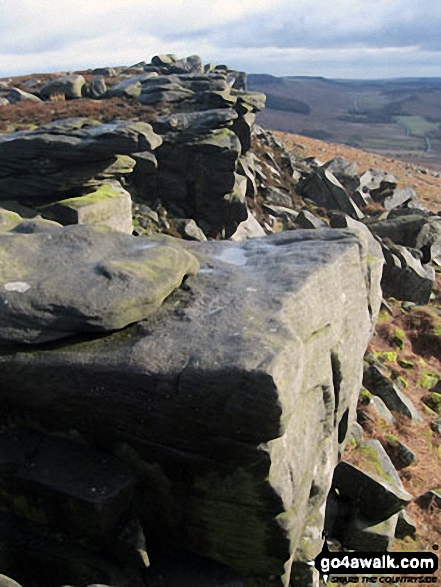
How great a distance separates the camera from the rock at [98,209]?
67.8 feet

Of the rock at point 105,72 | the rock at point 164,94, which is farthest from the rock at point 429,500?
the rock at point 105,72

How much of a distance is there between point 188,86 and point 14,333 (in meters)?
42.1

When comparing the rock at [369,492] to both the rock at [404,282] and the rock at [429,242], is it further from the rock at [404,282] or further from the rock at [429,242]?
the rock at [429,242]

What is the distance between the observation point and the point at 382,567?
1162 centimetres

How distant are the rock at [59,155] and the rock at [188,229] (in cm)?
549

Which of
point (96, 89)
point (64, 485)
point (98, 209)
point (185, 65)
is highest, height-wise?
point (185, 65)

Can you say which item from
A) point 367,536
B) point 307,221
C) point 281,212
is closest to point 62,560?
point 367,536

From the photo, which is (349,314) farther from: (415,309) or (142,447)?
(415,309)

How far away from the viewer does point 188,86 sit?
150ft

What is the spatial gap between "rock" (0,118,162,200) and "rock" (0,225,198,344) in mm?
11422

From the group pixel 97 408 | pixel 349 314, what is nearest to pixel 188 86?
pixel 349 314

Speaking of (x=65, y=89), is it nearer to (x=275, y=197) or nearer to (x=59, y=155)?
A: (x=275, y=197)

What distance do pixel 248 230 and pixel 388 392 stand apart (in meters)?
17.0

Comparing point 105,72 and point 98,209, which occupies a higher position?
point 105,72
